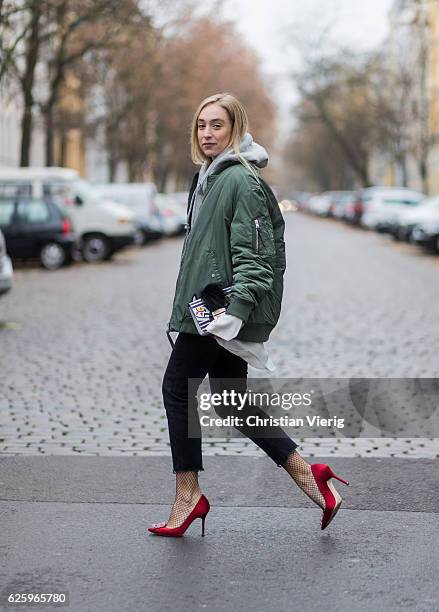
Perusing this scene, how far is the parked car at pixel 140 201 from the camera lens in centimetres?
3734

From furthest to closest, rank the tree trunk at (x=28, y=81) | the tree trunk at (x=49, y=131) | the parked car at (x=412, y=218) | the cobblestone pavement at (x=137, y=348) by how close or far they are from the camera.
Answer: the tree trunk at (x=49, y=131)
the parked car at (x=412, y=218)
the tree trunk at (x=28, y=81)
the cobblestone pavement at (x=137, y=348)

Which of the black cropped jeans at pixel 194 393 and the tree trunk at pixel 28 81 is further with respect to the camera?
the tree trunk at pixel 28 81

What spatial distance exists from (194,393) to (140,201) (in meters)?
32.6

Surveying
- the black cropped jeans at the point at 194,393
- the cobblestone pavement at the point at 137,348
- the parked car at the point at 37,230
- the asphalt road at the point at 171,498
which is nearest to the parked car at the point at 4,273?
the cobblestone pavement at the point at 137,348

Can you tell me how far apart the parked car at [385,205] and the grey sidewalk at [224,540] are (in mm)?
37111

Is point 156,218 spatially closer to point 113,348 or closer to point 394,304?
point 394,304

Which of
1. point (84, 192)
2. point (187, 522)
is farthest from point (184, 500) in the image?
point (84, 192)

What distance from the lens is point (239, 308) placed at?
193 inches

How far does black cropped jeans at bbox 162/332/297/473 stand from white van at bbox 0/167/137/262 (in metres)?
22.9

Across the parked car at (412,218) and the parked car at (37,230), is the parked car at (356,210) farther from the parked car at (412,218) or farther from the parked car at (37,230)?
the parked car at (37,230)

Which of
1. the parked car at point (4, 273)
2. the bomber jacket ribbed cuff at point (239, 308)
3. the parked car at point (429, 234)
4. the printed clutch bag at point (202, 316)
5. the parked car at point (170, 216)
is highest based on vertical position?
the bomber jacket ribbed cuff at point (239, 308)

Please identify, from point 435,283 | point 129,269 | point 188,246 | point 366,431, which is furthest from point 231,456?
point 129,269

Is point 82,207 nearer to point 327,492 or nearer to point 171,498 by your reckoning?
point 171,498

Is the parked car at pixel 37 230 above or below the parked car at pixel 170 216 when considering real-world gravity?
above
